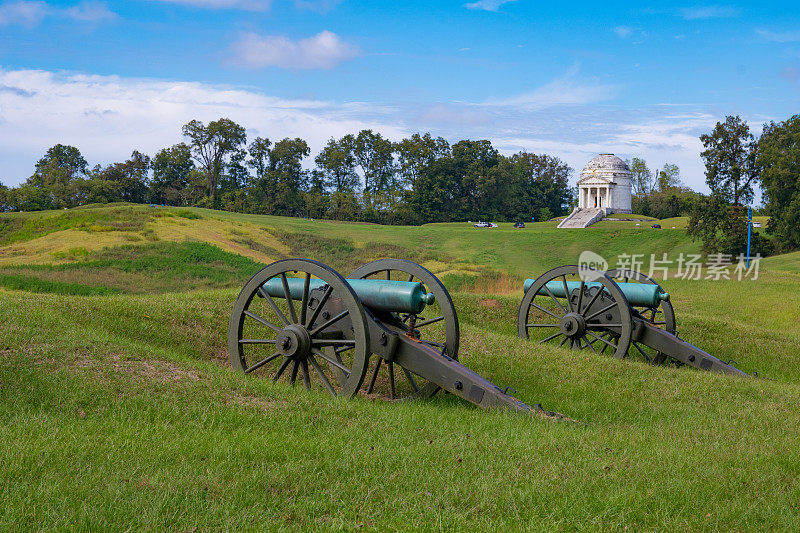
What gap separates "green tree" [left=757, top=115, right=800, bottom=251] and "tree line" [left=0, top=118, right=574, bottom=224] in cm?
2951

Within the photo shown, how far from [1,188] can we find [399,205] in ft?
97.8

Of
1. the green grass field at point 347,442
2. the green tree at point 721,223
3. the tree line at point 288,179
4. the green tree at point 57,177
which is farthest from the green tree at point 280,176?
the green grass field at point 347,442

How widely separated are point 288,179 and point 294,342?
175 feet

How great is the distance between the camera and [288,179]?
59.1m

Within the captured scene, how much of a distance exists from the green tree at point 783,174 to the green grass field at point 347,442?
25.9 meters

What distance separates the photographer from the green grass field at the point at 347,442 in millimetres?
4090

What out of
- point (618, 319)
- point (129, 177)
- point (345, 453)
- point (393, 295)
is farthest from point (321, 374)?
point (129, 177)

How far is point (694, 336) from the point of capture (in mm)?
14383

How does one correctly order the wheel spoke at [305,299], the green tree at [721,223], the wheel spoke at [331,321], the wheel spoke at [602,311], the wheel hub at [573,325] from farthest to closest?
the green tree at [721,223] → the wheel hub at [573,325] → the wheel spoke at [602,311] → the wheel spoke at [305,299] → the wheel spoke at [331,321]

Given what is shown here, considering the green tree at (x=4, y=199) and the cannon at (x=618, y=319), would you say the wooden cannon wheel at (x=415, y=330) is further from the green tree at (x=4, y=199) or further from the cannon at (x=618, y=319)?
the green tree at (x=4, y=199)

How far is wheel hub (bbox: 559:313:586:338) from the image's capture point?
10.8 metres

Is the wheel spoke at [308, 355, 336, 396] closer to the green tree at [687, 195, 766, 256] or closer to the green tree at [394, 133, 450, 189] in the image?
the green tree at [687, 195, 766, 256]

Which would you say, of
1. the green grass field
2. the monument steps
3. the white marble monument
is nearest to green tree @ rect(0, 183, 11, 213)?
the green grass field

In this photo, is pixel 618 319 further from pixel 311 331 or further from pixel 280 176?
pixel 280 176
